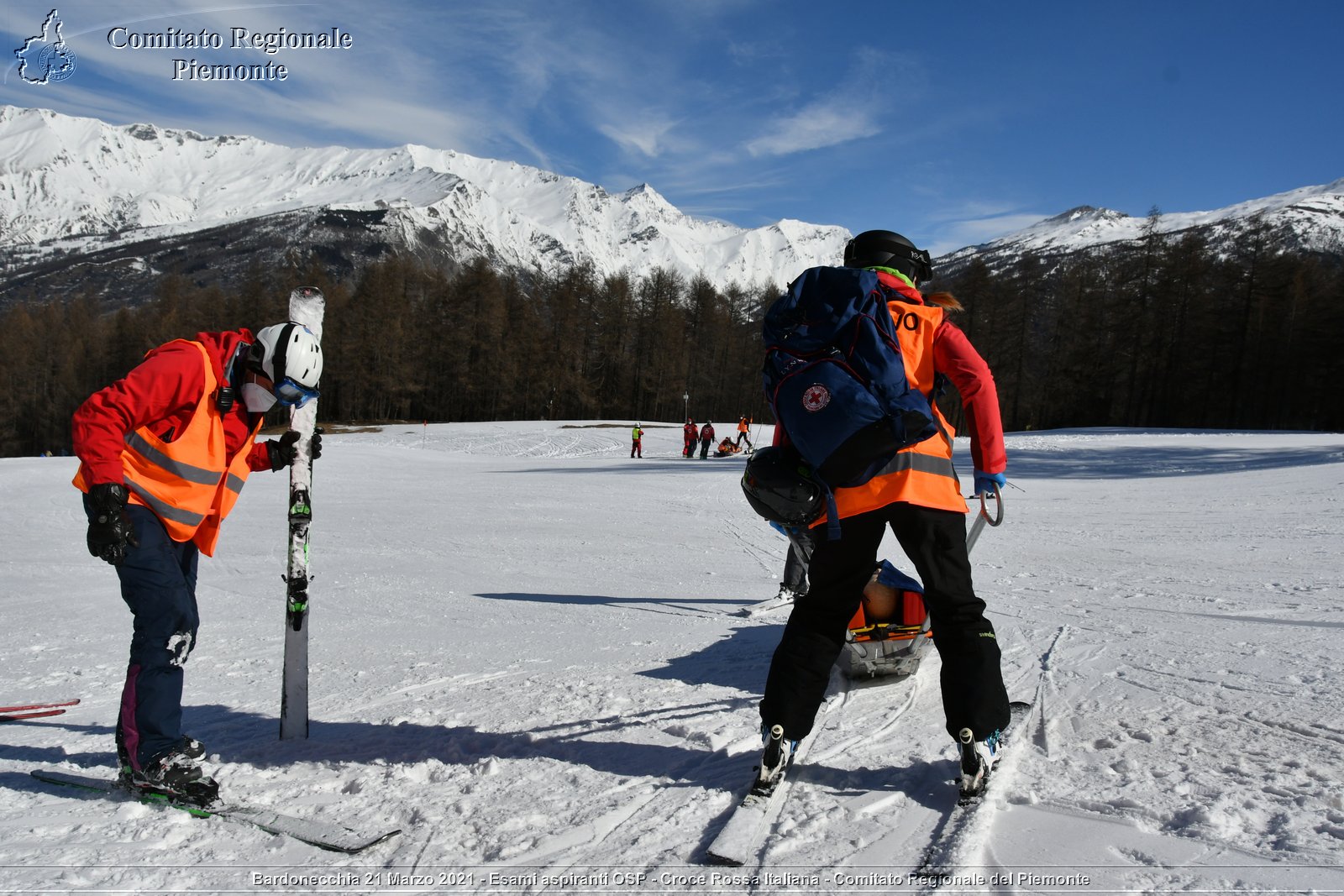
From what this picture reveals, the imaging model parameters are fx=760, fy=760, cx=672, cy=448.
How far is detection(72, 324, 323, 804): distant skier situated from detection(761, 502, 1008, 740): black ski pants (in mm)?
2103

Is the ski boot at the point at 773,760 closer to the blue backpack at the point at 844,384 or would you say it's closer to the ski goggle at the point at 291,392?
the blue backpack at the point at 844,384

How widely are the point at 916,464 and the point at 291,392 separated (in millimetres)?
2422

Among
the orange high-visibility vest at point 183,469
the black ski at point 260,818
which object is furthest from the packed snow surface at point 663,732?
the orange high-visibility vest at point 183,469

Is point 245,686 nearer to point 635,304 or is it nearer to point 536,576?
point 536,576

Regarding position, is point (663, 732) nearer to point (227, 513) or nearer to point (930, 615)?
point (930, 615)

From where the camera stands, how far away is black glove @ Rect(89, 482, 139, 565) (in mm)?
2582

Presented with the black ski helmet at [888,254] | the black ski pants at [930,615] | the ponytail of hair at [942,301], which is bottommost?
the black ski pants at [930,615]

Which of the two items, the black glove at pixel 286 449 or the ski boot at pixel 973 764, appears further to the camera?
the black glove at pixel 286 449

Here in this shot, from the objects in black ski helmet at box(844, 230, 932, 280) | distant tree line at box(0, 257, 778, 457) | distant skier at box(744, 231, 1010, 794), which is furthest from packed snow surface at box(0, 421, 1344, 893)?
distant tree line at box(0, 257, 778, 457)

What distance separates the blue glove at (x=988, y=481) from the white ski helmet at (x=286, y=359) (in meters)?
2.63

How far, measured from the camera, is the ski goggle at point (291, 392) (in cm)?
305

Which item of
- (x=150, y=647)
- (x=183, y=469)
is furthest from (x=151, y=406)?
(x=150, y=647)

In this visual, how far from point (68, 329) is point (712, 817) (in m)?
88.2

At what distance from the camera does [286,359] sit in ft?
9.88
